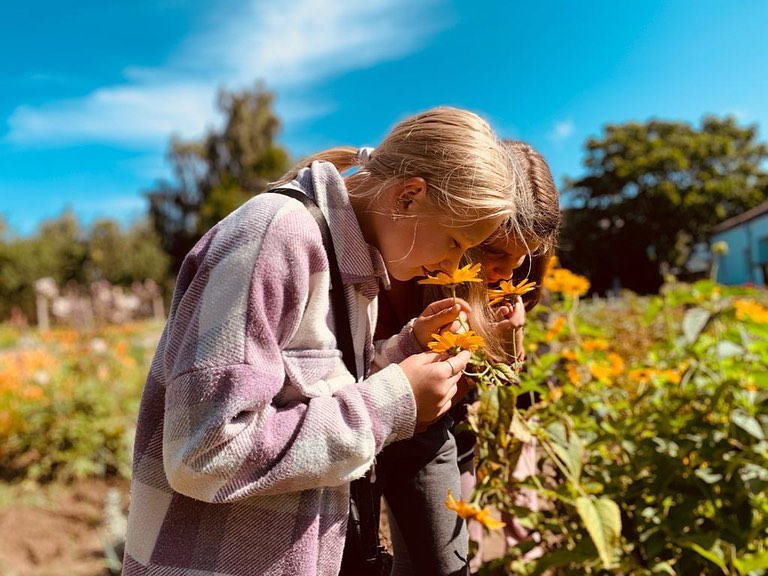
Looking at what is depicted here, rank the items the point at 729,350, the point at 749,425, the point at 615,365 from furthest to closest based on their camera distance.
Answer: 1. the point at 615,365
2. the point at 729,350
3. the point at 749,425

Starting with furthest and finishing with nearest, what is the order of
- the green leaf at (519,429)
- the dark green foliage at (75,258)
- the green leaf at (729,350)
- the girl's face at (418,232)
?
the dark green foliage at (75,258) < the green leaf at (729,350) < the green leaf at (519,429) < the girl's face at (418,232)

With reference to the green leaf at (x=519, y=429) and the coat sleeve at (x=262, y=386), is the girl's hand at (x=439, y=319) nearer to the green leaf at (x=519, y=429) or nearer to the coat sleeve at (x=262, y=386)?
the coat sleeve at (x=262, y=386)

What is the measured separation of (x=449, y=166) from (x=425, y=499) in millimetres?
592

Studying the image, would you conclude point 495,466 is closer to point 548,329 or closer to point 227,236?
point 548,329

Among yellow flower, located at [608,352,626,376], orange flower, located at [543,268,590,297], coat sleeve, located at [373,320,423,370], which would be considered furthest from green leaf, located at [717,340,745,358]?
coat sleeve, located at [373,320,423,370]

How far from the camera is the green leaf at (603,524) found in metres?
1.20

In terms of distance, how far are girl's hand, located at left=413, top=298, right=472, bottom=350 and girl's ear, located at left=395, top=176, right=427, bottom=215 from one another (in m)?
0.15

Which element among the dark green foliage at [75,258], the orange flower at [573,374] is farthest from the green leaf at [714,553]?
the dark green foliage at [75,258]

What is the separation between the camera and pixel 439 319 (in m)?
1.00

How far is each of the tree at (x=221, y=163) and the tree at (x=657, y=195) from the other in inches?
574

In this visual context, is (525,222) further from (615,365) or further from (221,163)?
(221,163)

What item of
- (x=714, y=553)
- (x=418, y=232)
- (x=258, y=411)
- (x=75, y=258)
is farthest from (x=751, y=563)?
(x=75, y=258)

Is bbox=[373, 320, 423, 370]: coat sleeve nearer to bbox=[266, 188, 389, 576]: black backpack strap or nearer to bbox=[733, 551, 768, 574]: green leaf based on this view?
bbox=[266, 188, 389, 576]: black backpack strap

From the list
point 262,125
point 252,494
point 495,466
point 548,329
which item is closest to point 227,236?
point 252,494
